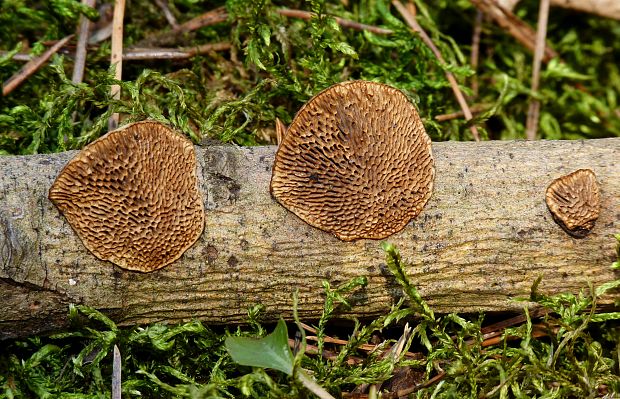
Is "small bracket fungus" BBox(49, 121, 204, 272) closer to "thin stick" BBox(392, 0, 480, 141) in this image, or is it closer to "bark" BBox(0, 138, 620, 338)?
"bark" BBox(0, 138, 620, 338)

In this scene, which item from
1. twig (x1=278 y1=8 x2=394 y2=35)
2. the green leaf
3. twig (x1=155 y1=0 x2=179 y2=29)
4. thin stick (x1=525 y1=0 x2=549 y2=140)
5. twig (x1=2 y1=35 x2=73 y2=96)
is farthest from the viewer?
thin stick (x1=525 y1=0 x2=549 y2=140)

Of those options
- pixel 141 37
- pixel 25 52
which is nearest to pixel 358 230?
pixel 141 37

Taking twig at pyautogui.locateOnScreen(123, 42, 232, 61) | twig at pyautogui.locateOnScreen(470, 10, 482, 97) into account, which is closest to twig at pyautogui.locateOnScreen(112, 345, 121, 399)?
twig at pyautogui.locateOnScreen(123, 42, 232, 61)

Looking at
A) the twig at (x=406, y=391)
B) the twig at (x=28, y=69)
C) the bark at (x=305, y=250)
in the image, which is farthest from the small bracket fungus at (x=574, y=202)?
the twig at (x=28, y=69)

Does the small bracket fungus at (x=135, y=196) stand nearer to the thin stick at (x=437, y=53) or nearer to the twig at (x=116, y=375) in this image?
the twig at (x=116, y=375)

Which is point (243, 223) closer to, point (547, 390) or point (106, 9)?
point (547, 390)

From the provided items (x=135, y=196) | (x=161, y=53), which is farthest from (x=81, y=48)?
(x=135, y=196)
